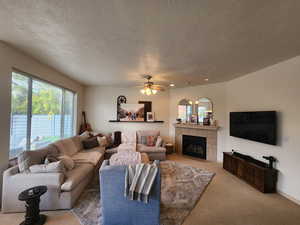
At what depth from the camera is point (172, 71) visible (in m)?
3.82

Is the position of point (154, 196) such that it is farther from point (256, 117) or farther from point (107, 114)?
point (107, 114)

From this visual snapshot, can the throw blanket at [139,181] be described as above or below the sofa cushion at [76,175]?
above

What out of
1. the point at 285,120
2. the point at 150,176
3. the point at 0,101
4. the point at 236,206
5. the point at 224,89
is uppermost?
the point at 224,89

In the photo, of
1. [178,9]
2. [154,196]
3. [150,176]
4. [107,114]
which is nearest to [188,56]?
[178,9]

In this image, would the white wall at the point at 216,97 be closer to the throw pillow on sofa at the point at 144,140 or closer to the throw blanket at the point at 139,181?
the throw pillow on sofa at the point at 144,140

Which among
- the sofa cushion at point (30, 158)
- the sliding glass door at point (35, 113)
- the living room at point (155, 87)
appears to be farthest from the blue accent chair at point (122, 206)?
the sliding glass door at point (35, 113)

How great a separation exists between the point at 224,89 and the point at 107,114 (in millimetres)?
4521

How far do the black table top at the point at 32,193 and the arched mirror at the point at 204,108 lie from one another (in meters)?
4.90

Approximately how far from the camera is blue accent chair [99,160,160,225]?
77.2 inches

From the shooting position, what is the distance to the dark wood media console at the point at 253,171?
3.03 meters

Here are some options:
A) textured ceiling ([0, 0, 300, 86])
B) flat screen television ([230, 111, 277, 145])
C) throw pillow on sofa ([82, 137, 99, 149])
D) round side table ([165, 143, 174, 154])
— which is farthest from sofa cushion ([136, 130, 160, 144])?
textured ceiling ([0, 0, 300, 86])

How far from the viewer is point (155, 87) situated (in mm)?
4016

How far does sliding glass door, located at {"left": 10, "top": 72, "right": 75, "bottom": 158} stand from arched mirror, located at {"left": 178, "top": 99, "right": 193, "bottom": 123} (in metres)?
4.21

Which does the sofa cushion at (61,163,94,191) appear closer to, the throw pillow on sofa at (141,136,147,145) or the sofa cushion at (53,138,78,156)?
the sofa cushion at (53,138,78,156)
